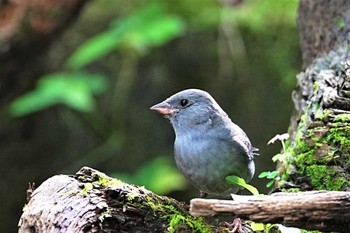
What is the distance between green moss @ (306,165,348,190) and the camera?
2244mm

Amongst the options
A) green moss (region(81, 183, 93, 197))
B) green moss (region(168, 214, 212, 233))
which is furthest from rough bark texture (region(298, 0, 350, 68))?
green moss (region(81, 183, 93, 197))

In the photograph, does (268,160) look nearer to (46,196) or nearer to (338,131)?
(338,131)

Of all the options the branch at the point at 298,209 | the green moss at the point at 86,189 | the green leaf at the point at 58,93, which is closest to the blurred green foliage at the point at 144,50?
the green leaf at the point at 58,93

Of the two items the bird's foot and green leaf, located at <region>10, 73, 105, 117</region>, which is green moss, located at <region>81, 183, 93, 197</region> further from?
green leaf, located at <region>10, 73, 105, 117</region>

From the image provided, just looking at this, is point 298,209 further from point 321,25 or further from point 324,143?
point 321,25

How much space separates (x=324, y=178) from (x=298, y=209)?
2.03 feet

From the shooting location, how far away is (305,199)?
172 centimetres

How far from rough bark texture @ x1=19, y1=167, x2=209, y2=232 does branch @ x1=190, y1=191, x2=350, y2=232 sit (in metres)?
0.33

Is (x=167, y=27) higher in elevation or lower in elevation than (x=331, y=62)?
higher

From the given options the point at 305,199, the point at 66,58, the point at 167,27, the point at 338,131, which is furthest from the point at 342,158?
the point at 66,58

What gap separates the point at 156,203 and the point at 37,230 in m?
0.40

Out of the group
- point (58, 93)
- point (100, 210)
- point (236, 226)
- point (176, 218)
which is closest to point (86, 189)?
point (100, 210)

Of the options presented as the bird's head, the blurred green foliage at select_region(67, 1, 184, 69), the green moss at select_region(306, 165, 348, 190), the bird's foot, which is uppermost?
the blurred green foliage at select_region(67, 1, 184, 69)

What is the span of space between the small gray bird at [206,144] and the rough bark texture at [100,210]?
48 cm
